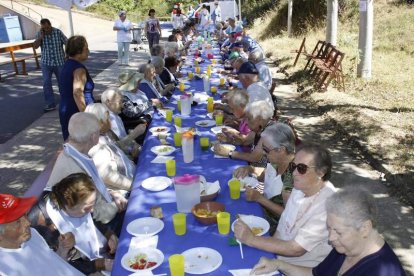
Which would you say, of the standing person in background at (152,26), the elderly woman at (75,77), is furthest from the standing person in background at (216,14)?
the elderly woman at (75,77)

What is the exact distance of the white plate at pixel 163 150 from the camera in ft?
12.4

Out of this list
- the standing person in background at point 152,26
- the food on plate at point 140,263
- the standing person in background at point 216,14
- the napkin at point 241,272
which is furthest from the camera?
the standing person in background at point 216,14

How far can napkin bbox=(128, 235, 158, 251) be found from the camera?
2.39m

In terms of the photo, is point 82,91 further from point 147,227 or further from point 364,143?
point 364,143

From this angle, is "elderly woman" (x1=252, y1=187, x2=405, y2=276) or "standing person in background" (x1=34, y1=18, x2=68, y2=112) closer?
"elderly woman" (x1=252, y1=187, x2=405, y2=276)

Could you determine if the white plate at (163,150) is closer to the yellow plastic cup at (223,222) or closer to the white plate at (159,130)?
the white plate at (159,130)

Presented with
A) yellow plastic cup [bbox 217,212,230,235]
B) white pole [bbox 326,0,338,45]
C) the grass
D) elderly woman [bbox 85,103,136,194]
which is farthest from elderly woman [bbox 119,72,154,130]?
white pole [bbox 326,0,338,45]

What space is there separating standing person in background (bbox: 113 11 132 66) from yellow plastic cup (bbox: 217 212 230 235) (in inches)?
435

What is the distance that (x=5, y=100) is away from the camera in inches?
368

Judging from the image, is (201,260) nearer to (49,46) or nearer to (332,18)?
(49,46)

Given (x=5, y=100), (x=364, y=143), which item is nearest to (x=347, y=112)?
(x=364, y=143)

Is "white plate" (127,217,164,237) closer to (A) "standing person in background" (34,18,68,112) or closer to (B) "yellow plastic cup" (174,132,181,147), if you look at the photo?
(B) "yellow plastic cup" (174,132,181,147)

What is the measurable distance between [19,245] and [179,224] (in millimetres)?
901

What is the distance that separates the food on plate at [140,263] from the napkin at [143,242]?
0.12 meters
